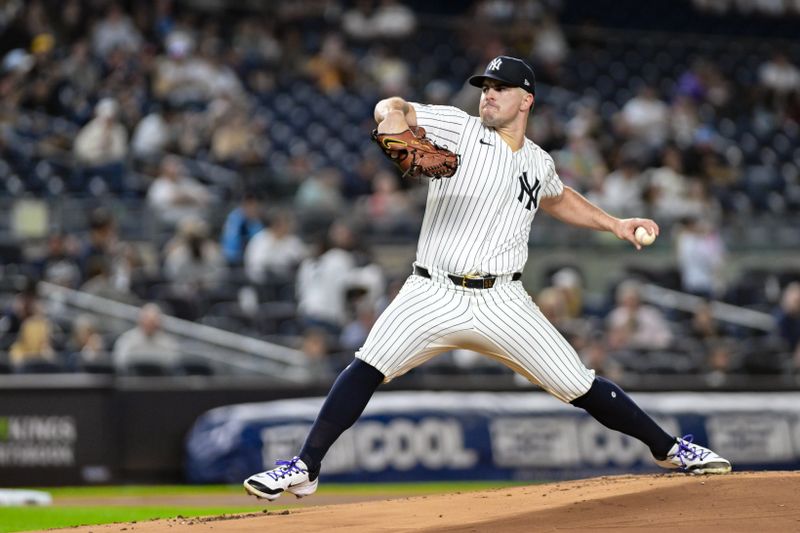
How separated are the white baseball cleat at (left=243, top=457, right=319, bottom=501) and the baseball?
175 cm

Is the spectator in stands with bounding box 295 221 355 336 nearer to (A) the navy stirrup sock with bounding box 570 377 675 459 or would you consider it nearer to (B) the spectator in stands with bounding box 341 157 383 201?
(B) the spectator in stands with bounding box 341 157 383 201

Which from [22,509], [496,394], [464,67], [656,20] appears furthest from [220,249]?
[656,20]

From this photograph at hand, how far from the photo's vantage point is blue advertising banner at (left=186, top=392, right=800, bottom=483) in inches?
442

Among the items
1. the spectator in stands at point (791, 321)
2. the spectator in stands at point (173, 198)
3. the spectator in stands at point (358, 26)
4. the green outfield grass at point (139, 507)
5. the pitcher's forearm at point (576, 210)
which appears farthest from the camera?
the spectator in stands at point (358, 26)

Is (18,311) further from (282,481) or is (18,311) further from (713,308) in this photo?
(713,308)

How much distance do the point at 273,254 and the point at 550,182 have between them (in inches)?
285

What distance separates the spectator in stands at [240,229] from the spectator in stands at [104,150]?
1.35 meters

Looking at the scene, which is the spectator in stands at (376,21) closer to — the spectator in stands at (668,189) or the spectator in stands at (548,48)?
the spectator in stands at (548,48)

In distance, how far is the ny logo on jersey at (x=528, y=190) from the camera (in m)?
6.07

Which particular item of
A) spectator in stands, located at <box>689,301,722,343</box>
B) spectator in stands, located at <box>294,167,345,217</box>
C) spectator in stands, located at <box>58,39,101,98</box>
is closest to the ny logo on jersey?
spectator in stands, located at <box>689,301,722,343</box>

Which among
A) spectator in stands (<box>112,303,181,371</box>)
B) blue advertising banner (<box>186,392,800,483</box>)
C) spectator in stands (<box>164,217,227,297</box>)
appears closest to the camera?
blue advertising banner (<box>186,392,800,483</box>)

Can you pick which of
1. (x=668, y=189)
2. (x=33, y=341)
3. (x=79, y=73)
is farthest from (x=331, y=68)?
(x=33, y=341)

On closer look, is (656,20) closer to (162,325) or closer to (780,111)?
(780,111)

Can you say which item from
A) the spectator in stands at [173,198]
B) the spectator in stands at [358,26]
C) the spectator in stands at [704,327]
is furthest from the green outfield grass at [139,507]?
the spectator in stands at [358,26]
